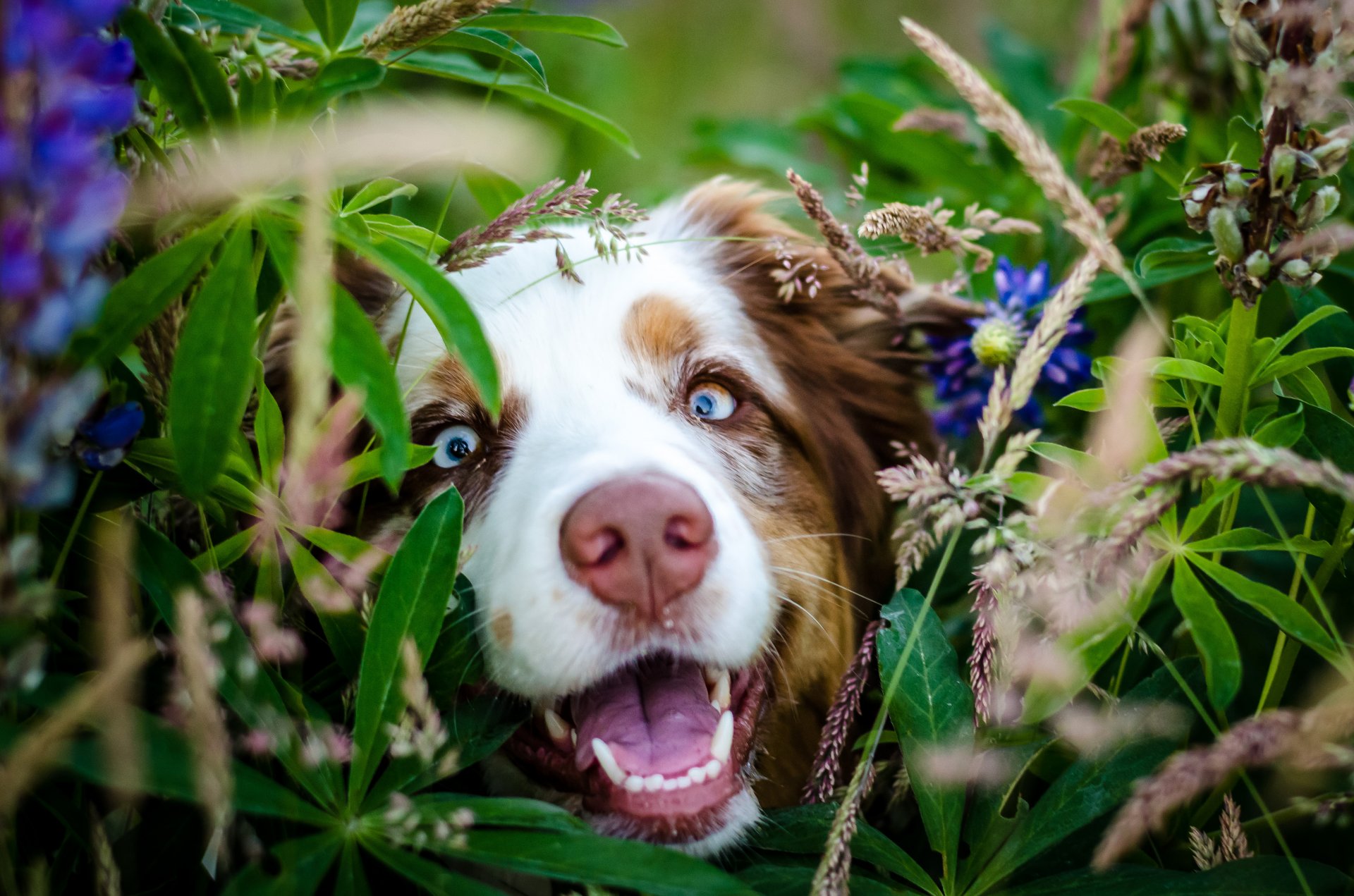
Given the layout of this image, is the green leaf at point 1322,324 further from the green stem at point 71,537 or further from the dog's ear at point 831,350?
the green stem at point 71,537

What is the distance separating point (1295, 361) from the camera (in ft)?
4.36

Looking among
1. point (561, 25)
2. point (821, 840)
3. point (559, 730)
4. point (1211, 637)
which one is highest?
point (561, 25)

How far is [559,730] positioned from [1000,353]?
1.06 meters

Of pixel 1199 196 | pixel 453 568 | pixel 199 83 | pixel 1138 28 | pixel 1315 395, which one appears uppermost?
pixel 1138 28

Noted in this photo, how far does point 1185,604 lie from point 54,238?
49.5 inches

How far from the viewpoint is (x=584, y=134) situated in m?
3.92

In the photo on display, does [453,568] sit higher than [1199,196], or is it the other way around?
[1199,196]

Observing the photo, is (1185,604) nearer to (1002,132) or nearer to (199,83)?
(1002,132)

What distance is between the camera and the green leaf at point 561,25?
148 centimetres

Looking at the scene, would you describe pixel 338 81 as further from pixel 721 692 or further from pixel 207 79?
pixel 721 692

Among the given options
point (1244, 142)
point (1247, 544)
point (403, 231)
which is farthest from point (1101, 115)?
point (403, 231)

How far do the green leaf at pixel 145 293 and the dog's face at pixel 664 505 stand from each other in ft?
1.58

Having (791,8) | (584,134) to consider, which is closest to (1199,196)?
(584,134)

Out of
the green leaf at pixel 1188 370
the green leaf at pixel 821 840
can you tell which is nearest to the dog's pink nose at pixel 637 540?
the green leaf at pixel 821 840
